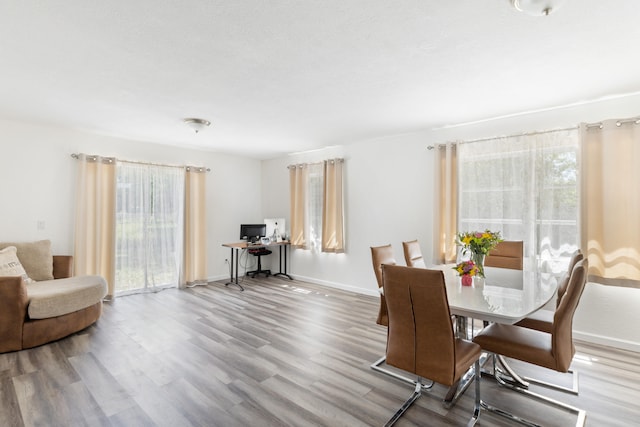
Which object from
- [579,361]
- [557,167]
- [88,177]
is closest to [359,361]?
[579,361]

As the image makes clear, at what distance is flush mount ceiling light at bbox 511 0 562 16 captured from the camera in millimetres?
1665

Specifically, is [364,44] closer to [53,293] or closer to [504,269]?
[504,269]

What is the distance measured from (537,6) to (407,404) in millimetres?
2556

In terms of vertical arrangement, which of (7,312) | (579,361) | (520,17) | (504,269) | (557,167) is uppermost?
(520,17)

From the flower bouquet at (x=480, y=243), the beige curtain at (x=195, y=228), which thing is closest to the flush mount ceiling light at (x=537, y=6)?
the flower bouquet at (x=480, y=243)

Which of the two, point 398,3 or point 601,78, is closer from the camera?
point 398,3

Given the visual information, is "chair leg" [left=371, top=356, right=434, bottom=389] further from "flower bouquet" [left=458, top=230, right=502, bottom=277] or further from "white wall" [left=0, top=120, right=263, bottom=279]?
"white wall" [left=0, top=120, right=263, bottom=279]

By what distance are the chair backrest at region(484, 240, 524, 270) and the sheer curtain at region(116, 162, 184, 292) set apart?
4.90m

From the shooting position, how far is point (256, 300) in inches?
186

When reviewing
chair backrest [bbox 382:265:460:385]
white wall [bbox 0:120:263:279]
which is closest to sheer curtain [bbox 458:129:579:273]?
chair backrest [bbox 382:265:460:385]

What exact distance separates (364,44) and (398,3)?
45cm

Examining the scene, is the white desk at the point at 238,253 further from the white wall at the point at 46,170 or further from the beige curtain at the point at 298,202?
the white wall at the point at 46,170

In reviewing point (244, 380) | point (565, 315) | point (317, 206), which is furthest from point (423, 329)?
point (317, 206)

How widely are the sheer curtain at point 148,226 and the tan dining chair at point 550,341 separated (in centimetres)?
497
